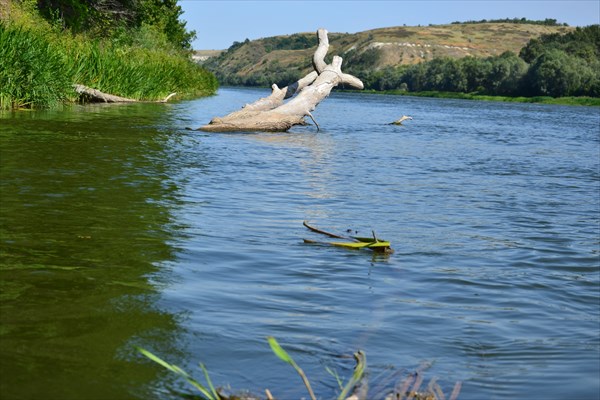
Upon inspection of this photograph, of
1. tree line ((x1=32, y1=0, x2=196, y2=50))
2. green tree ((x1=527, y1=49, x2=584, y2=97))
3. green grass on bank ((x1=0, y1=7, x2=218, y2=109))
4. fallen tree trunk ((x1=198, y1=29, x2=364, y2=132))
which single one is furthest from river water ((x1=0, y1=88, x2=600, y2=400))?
green tree ((x1=527, y1=49, x2=584, y2=97))

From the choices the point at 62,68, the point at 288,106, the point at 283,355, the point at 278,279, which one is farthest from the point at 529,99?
the point at 283,355

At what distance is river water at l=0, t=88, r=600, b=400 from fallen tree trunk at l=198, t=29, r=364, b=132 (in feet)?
26.1

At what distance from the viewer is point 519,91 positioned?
98.4 metres

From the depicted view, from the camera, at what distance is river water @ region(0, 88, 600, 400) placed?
4.18m

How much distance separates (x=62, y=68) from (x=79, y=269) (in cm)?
1799

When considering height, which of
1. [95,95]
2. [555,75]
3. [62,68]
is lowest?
[95,95]

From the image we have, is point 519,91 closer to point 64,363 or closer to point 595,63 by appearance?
point 595,63

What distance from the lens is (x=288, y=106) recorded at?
2369 centimetres

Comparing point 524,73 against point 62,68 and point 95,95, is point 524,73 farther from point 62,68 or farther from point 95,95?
point 62,68

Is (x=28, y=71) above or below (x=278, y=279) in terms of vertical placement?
above

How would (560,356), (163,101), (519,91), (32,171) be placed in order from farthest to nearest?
(519,91), (163,101), (32,171), (560,356)

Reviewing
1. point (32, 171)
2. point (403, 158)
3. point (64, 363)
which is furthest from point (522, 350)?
point (403, 158)

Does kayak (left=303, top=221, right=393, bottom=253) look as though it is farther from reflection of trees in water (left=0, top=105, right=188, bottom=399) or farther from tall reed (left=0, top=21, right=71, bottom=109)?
tall reed (left=0, top=21, right=71, bottom=109)

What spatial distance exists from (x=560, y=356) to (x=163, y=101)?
2929 cm
